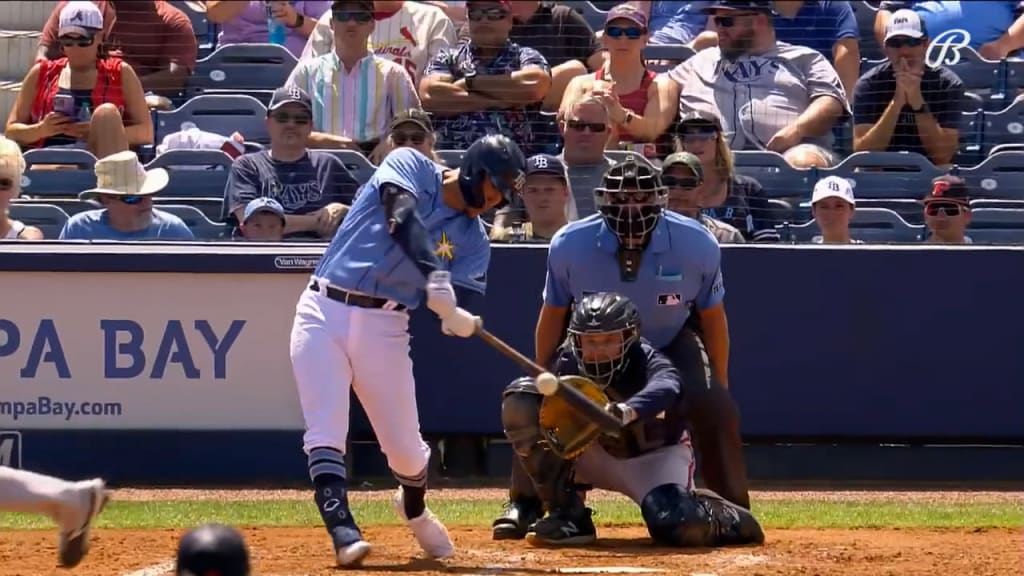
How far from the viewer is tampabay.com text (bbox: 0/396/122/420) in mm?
9359

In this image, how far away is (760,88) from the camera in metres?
10.6

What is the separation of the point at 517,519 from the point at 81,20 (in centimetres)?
516

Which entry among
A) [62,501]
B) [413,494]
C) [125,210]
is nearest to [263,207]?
[125,210]

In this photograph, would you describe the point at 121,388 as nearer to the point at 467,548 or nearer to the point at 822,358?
the point at 467,548

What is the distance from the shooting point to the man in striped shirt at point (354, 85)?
34.3 feet

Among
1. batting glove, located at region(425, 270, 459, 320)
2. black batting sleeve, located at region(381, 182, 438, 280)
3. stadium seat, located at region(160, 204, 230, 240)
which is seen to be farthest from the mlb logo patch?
stadium seat, located at region(160, 204, 230, 240)

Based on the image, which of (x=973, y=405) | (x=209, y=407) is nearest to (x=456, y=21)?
(x=209, y=407)

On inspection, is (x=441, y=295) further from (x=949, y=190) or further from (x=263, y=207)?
(x=949, y=190)

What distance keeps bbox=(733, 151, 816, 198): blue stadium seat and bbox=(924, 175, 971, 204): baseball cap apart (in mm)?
729

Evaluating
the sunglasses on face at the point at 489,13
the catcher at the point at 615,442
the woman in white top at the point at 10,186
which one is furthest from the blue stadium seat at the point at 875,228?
the woman in white top at the point at 10,186

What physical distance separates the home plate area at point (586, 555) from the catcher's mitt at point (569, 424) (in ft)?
1.40

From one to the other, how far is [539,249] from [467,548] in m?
2.99

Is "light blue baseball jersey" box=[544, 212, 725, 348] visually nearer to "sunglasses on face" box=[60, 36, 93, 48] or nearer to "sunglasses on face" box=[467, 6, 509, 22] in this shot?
"sunglasses on face" box=[467, 6, 509, 22]

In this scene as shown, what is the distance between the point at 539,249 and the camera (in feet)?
31.2
